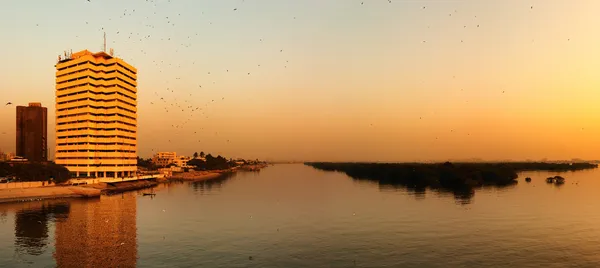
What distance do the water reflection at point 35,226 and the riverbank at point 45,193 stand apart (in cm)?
1297

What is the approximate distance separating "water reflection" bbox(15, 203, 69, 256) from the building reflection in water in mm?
2131

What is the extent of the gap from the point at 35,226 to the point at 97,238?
21.0 metres

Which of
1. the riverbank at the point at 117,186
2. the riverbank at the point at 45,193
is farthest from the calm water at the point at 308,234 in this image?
the riverbank at the point at 117,186

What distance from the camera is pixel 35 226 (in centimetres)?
7562

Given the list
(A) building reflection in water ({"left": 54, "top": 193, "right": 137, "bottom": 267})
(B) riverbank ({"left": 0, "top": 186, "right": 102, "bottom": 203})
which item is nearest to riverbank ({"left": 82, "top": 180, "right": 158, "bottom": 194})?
(B) riverbank ({"left": 0, "top": 186, "right": 102, "bottom": 203})

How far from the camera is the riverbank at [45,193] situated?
11750 cm

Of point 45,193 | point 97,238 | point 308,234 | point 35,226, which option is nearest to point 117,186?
point 45,193

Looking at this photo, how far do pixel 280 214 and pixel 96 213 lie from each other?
41603 millimetres

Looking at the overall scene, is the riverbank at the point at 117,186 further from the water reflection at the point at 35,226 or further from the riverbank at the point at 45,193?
the water reflection at the point at 35,226

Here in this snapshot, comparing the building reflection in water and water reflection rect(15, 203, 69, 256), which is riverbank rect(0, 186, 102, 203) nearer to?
water reflection rect(15, 203, 69, 256)

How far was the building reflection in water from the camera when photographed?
5062 centimetres

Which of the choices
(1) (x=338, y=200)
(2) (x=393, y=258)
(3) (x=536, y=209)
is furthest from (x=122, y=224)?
(3) (x=536, y=209)

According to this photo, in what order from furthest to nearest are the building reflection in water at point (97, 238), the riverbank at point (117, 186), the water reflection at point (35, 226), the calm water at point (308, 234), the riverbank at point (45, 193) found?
the riverbank at point (117, 186) < the riverbank at point (45, 193) < the water reflection at point (35, 226) < the calm water at point (308, 234) < the building reflection in water at point (97, 238)

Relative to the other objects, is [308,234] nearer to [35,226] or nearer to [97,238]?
[97,238]
